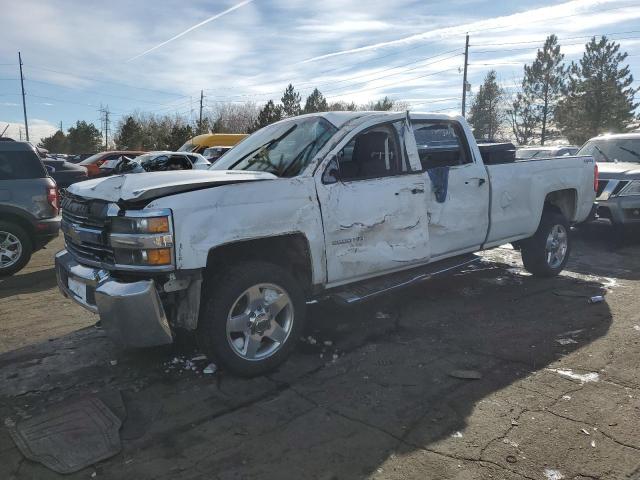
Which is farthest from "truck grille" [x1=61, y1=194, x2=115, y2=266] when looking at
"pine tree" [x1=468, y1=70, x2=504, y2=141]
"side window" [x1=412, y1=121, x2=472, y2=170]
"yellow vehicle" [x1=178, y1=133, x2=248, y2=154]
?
"pine tree" [x1=468, y1=70, x2=504, y2=141]

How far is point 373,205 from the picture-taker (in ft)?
14.7

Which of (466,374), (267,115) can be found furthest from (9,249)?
(267,115)

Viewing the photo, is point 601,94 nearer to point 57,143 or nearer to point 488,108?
point 488,108

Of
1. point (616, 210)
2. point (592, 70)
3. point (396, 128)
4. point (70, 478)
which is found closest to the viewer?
point (70, 478)

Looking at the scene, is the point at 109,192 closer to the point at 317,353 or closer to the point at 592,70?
the point at 317,353

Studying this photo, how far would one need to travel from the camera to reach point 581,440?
3016 mm

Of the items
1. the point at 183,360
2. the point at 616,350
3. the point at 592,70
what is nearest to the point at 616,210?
the point at 616,350

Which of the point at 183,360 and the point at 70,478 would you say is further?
the point at 183,360

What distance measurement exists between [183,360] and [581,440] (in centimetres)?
291

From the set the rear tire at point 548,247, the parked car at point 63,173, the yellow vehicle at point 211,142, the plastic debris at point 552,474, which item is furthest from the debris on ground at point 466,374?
the yellow vehicle at point 211,142

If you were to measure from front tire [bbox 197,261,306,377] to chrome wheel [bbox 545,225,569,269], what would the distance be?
402cm

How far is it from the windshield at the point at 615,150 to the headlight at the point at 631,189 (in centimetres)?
122

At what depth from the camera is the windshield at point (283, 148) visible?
4.38 meters

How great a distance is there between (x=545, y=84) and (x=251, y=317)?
52825mm
